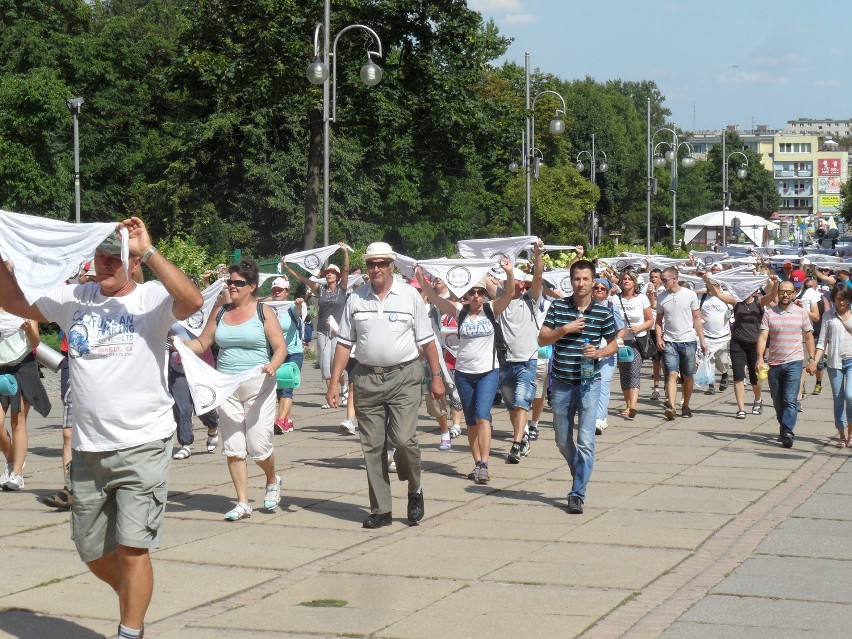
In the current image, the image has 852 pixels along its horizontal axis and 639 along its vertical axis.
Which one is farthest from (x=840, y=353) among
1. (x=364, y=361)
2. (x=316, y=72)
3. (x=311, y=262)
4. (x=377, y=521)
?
(x=316, y=72)

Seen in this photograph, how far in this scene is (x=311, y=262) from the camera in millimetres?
17281

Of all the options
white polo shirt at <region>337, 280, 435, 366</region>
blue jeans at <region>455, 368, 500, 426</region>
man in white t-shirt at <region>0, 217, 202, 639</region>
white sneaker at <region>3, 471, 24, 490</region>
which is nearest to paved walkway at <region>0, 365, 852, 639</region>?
white sneaker at <region>3, 471, 24, 490</region>

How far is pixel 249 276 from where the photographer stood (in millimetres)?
9586

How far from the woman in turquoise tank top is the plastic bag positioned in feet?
34.2

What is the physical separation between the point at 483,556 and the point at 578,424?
205 cm

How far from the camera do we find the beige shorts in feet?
18.4

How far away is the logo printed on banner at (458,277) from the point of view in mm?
11914

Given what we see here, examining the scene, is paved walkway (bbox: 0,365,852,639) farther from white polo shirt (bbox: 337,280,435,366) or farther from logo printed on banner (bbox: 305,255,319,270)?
logo printed on banner (bbox: 305,255,319,270)

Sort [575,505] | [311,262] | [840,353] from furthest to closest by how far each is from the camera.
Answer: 1. [311,262]
2. [840,353]
3. [575,505]

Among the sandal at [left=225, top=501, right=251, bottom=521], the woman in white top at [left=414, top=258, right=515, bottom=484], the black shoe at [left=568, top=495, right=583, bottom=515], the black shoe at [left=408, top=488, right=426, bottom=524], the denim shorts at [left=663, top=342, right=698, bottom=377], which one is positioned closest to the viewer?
the black shoe at [left=408, top=488, right=426, bottom=524]

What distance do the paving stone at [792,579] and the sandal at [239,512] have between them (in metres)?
3.57

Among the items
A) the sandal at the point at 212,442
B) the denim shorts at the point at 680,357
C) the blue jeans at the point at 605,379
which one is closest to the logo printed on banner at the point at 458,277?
the blue jeans at the point at 605,379

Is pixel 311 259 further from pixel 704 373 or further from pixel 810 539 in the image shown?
pixel 810 539

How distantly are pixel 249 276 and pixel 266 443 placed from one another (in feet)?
4.04
